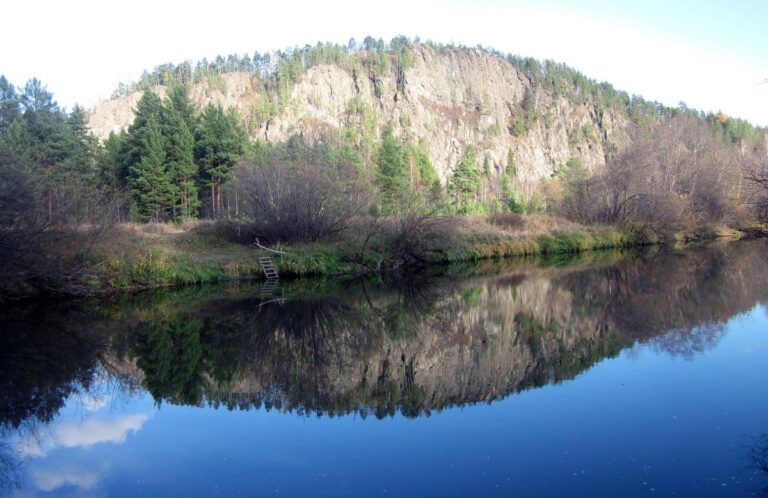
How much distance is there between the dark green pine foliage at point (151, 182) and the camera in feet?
143

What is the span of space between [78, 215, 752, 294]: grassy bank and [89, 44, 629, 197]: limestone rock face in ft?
215

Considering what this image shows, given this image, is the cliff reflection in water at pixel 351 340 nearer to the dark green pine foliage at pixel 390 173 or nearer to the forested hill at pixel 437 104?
the dark green pine foliage at pixel 390 173

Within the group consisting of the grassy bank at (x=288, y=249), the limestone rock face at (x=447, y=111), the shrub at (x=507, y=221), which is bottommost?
the grassy bank at (x=288, y=249)

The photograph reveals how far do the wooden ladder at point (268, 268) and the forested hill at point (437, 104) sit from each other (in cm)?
6729

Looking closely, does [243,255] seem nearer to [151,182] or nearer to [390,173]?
[151,182]

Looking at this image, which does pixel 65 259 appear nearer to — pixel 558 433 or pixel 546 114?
pixel 558 433

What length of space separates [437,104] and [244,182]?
9942 centimetres

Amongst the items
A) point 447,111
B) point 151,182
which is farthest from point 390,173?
point 447,111

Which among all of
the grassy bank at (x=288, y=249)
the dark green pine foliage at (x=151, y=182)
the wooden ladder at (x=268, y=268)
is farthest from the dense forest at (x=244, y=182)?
the wooden ladder at (x=268, y=268)

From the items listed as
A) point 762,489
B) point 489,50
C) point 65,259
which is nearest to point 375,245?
point 65,259

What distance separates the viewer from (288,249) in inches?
1142

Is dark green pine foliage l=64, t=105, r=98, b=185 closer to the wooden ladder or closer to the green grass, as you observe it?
the green grass

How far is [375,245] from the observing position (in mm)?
30984

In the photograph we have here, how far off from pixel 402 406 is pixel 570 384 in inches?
131
